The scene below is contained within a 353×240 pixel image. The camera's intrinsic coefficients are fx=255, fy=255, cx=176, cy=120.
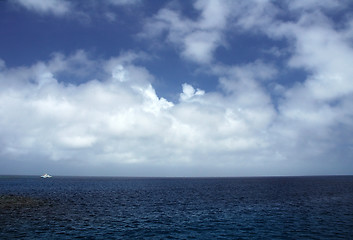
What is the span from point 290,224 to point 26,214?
54374 millimetres

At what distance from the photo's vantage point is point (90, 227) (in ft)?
147

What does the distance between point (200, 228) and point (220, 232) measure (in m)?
4.09

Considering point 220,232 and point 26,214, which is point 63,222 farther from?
point 220,232

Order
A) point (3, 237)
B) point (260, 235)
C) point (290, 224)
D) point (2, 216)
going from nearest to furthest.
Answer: point (3, 237)
point (260, 235)
point (290, 224)
point (2, 216)

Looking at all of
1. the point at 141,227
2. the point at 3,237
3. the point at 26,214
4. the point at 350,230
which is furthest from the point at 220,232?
the point at 26,214

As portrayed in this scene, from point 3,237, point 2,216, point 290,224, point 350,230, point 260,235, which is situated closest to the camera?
point 3,237

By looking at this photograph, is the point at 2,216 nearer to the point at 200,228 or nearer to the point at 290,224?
the point at 200,228

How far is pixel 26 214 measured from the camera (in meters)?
55.2

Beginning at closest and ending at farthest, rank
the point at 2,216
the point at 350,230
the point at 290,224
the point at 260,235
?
the point at 260,235, the point at 350,230, the point at 290,224, the point at 2,216

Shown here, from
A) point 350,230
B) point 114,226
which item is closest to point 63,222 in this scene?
point 114,226

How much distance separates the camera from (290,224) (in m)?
48.1

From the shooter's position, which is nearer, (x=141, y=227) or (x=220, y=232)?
(x=220, y=232)

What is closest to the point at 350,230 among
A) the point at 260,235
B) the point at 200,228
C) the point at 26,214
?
the point at 260,235

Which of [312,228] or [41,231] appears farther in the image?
[312,228]
